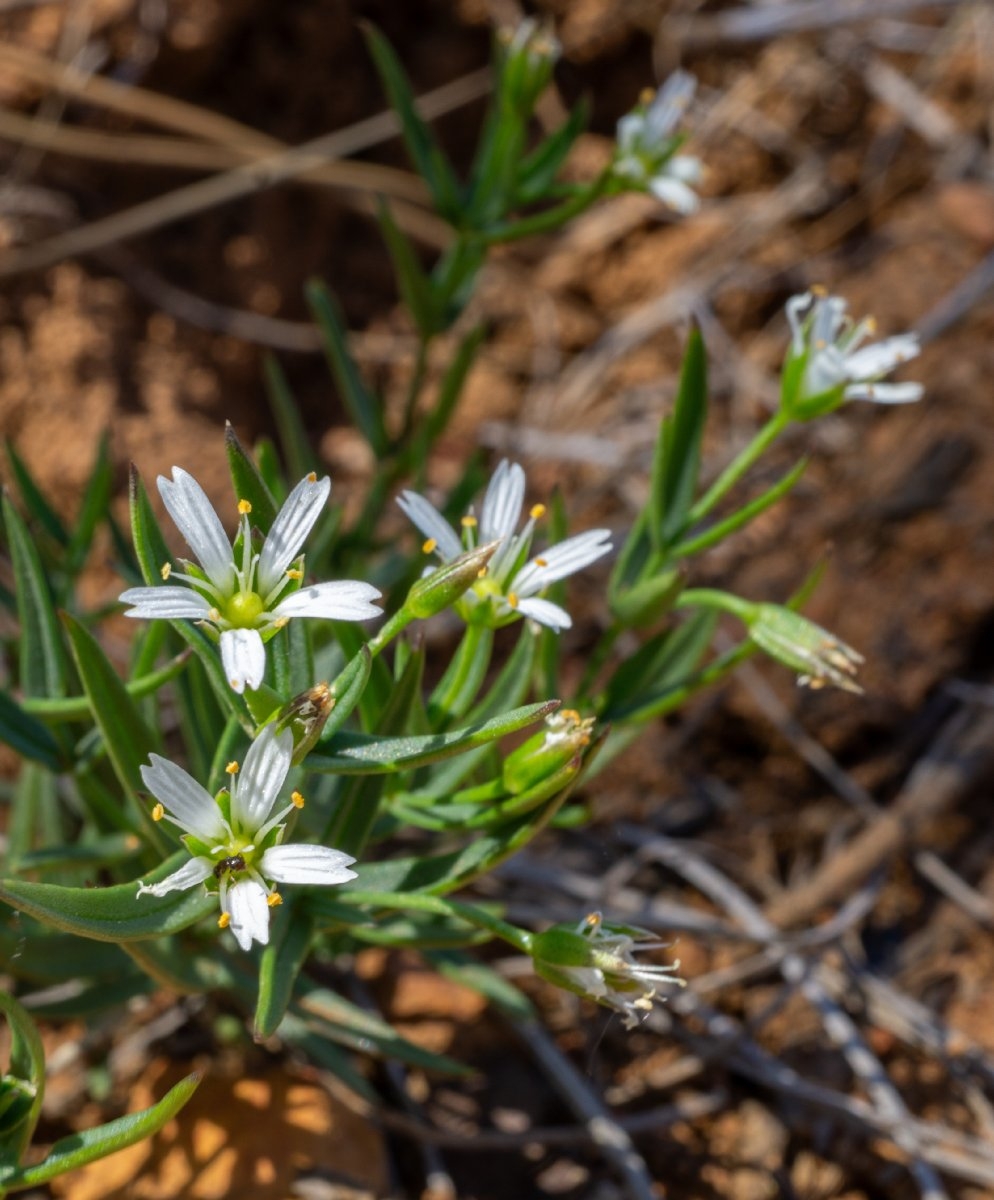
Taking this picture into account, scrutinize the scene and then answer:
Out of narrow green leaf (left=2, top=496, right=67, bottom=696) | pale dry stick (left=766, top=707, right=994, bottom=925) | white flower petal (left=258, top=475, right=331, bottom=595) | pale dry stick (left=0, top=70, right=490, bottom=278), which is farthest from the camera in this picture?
pale dry stick (left=0, top=70, right=490, bottom=278)

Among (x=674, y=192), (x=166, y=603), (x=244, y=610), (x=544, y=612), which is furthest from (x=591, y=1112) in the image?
(x=674, y=192)

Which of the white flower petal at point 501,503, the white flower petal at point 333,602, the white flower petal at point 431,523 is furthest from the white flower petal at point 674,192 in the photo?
the white flower petal at point 333,602

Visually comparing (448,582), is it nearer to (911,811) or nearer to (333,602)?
(333,602)

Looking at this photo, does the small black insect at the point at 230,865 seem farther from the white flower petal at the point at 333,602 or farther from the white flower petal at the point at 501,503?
the white flower petal at the point at 501,503

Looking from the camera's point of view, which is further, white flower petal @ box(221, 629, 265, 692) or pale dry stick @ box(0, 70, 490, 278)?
pale dry stick @ box(0, 70, 490, 278)

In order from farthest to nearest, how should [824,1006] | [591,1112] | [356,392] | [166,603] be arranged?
[356,392]
[824,1006]
[591,1112]
[166,603]

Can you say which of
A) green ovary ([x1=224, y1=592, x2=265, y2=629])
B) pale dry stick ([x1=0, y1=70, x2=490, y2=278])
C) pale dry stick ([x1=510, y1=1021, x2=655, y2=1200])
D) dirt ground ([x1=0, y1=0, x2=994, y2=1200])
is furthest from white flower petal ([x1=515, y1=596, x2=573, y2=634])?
pale dry stick ([x1=0, y1=70, x2=490, y2=278])

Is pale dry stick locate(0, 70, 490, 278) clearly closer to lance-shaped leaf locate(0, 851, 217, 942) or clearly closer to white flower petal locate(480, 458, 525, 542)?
white flower petal locate(480, 458, 525, 542)
